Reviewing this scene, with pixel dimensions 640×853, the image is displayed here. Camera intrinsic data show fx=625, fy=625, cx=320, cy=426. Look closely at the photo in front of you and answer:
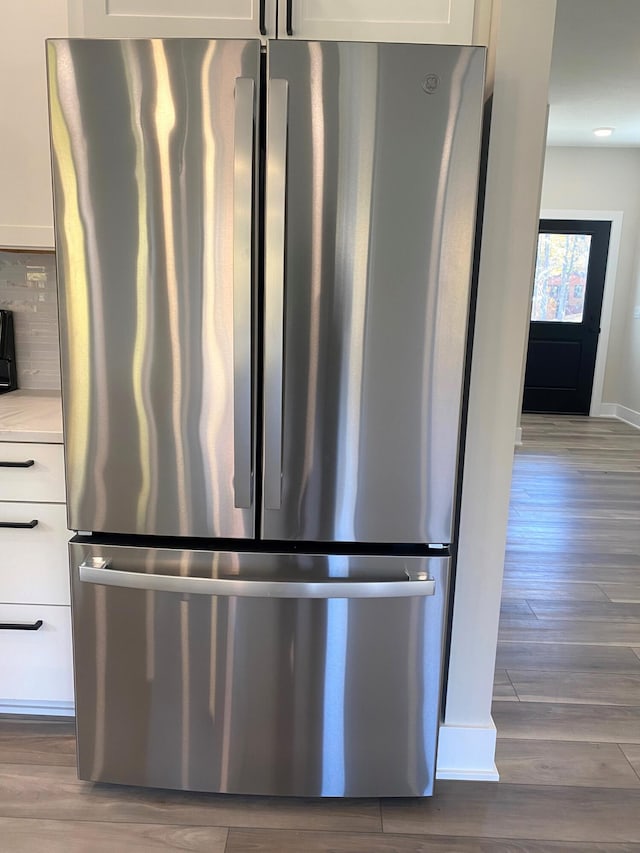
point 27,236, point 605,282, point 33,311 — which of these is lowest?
point 33,311

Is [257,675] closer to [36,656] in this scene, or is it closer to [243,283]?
[36,656]

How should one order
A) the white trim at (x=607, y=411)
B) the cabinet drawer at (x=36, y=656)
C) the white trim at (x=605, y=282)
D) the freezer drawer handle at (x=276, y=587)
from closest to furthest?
the freezer drawer handle at (x=276, y=587)
the cabinet drawer at (x=36, y=656)
the white trim at (x=605, y=282)
the white trim at (x=607, y=411)

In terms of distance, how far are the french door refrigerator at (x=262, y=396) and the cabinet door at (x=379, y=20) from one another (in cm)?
37

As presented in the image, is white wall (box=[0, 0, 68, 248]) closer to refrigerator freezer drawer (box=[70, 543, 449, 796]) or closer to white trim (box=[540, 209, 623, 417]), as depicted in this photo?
refrigerator freezer drawer (box=[70, 543, 449, 796])

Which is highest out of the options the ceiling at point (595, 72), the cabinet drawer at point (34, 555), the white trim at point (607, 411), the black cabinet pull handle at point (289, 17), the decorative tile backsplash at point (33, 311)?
the ceiling at point (595, 72)

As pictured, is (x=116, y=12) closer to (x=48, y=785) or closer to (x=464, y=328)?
(x=464, y=328)

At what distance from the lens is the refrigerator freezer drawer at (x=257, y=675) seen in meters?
1.49

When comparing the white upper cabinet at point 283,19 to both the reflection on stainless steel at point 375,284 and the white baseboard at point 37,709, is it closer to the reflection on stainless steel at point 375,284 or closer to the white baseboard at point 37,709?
the reflection on stainless steel at point 375,284

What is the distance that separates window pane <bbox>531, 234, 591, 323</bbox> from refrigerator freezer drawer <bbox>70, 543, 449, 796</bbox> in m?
6.16

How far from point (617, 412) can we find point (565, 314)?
129 centimetres

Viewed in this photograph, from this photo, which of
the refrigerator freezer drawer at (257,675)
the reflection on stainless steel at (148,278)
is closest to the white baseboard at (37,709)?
the refrigerator freezer drawer at (257,675)

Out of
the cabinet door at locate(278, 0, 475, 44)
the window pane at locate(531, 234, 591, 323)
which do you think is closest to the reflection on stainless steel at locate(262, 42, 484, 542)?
the cabinet door at locate(278, 0, 475, 44)

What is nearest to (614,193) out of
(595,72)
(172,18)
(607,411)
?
(607,411)

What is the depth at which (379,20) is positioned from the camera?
5.16 feet
